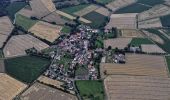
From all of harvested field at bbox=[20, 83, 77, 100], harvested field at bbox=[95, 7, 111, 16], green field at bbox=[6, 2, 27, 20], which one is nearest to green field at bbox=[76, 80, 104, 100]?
harvested field at bbox=[20, 83, 77, 100]

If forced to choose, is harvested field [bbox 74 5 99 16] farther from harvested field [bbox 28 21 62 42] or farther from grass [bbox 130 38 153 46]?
grass [bbox 130 38 153 46]

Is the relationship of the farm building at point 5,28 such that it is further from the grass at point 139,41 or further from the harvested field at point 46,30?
the grass at point 139,41

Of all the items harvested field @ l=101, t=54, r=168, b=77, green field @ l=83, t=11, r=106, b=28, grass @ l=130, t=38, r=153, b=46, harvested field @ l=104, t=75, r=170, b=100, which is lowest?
harvested field @ l=104, t=75, r=170, b=100

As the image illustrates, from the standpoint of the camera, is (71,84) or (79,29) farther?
(79,29)

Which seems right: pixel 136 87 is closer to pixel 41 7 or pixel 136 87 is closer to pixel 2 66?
pixel 2 66

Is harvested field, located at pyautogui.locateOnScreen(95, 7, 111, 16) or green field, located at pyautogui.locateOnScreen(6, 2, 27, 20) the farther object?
harvested field, located at pyautogui.locateOnScreen(95, 7, 111, 16)

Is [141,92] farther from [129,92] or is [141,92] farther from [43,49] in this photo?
[43,49]

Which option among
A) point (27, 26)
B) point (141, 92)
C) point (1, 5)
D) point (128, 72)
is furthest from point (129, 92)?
point (1, 5)
